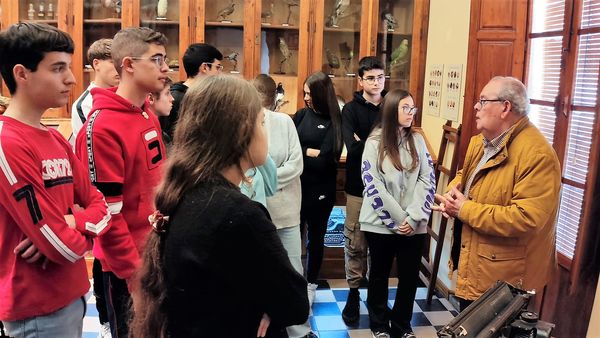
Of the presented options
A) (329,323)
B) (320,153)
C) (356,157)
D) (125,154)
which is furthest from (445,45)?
(125,154)

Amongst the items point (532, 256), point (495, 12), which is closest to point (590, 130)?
point (532, 256)

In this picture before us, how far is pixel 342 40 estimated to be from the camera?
169 inches

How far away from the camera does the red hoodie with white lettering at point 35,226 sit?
55.7 inches

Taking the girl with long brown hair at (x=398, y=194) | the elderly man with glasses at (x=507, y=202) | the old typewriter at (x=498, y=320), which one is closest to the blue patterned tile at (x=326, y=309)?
the girl with long brown hair at (x=398, y=194)

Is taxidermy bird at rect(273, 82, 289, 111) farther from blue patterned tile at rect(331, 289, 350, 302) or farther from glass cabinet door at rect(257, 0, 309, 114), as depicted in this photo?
blue patterned tile at rect(331, 289, 350, 302)

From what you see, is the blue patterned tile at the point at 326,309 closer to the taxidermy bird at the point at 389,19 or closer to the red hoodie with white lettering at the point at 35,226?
the red hoodie with white lettering at the point at 35,226

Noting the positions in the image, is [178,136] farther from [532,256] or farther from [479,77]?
[479,77]

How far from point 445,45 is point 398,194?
1455 millimetres

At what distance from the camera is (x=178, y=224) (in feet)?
3.71

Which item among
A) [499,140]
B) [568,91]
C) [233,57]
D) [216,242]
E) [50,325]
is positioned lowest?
[50,325]

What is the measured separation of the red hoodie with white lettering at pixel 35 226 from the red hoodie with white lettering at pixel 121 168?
20 cm

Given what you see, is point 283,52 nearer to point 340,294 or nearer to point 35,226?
point 340,294

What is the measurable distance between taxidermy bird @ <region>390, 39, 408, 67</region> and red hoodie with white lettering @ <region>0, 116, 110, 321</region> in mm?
3200

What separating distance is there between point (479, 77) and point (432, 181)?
77cm
